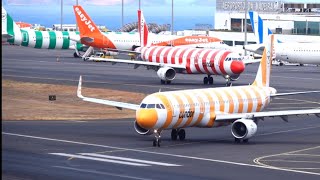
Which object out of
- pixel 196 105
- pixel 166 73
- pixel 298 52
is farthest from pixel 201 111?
pixel 298 52

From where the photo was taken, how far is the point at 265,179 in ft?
119

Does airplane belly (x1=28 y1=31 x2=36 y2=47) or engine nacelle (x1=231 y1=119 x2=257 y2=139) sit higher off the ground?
airplane belly (x1=28 y1=31 x2=36 y2=47)

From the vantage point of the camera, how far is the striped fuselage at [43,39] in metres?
142

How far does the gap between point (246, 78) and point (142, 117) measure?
5873cm

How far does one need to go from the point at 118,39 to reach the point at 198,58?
51776 mm

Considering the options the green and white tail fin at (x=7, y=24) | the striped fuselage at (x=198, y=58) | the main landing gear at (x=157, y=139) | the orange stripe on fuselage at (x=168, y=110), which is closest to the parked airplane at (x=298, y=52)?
the green and white tail fin at (x=7, y=24)

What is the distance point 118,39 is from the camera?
142m

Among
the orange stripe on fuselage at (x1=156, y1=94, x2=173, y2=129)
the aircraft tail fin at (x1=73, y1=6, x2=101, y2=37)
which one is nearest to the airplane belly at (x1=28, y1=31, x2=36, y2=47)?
the aircraft tail fin at (x1=73, y1=6, x2=101, y2=37)

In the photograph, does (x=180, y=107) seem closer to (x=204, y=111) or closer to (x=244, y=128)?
(x=204, y=111)

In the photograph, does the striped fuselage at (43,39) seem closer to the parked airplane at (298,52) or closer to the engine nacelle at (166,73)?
the parked airplane at (298,52)

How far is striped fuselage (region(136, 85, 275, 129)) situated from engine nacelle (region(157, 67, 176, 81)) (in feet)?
118

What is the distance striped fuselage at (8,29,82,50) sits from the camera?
142 m

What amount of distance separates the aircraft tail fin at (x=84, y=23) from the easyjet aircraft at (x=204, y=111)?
75.8m

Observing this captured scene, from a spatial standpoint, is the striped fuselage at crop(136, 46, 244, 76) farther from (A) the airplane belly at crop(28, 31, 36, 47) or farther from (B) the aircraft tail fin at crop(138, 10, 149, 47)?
(A) the airplane belly at crop(28, 31, 36, 47)
